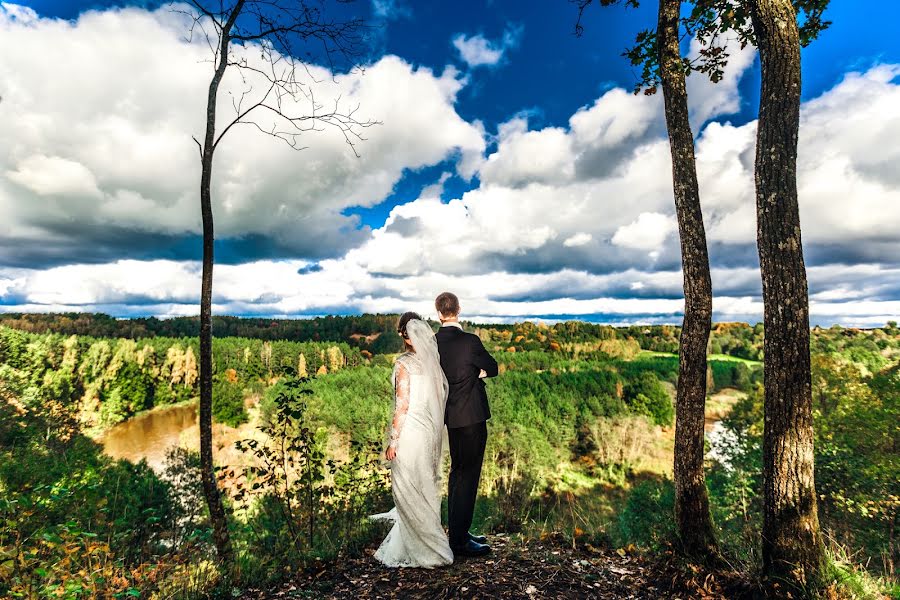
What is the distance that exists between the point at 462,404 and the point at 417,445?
0.67m

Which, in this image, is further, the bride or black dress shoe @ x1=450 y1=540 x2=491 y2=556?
black dress shoe @ x1=450 y1=540 x2=491 y2=556

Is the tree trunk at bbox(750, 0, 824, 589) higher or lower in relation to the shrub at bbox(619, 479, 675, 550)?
higher

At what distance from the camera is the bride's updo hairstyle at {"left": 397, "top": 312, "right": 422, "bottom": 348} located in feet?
14.6

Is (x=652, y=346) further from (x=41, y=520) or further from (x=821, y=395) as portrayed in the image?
(x=41, y=520)

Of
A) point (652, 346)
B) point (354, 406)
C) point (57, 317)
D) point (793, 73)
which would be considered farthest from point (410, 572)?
point (652, 346)

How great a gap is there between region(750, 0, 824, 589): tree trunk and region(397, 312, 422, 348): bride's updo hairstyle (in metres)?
3.24

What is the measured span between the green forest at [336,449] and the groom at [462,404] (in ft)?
2.21

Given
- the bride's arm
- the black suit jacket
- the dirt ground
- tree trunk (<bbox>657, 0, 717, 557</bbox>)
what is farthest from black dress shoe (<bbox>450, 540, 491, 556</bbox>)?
tree trunk (<bbox>657, 0, 717, 557</bbox>)

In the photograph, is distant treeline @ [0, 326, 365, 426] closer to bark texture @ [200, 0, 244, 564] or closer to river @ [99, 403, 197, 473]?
river @ [99, 403, 197, 473]

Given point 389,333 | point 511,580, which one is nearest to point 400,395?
point 511,580

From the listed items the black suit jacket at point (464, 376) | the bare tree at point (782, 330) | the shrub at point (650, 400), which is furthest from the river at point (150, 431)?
the bare tree at point (782, 330)

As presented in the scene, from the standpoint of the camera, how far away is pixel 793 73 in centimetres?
377

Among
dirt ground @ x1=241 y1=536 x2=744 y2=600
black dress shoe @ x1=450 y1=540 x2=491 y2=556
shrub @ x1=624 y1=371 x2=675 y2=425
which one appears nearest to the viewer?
dirt ground @ x1=241 y1=536 x2=744 y2=600

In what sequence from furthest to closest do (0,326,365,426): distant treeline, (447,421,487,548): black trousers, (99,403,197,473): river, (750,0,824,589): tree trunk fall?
1. (99,403,197,473): river
2. (0,326,365,426): distant treeline
3. (447,421,487,548): black trousers
4. (750,0,824,589): tree trunk
